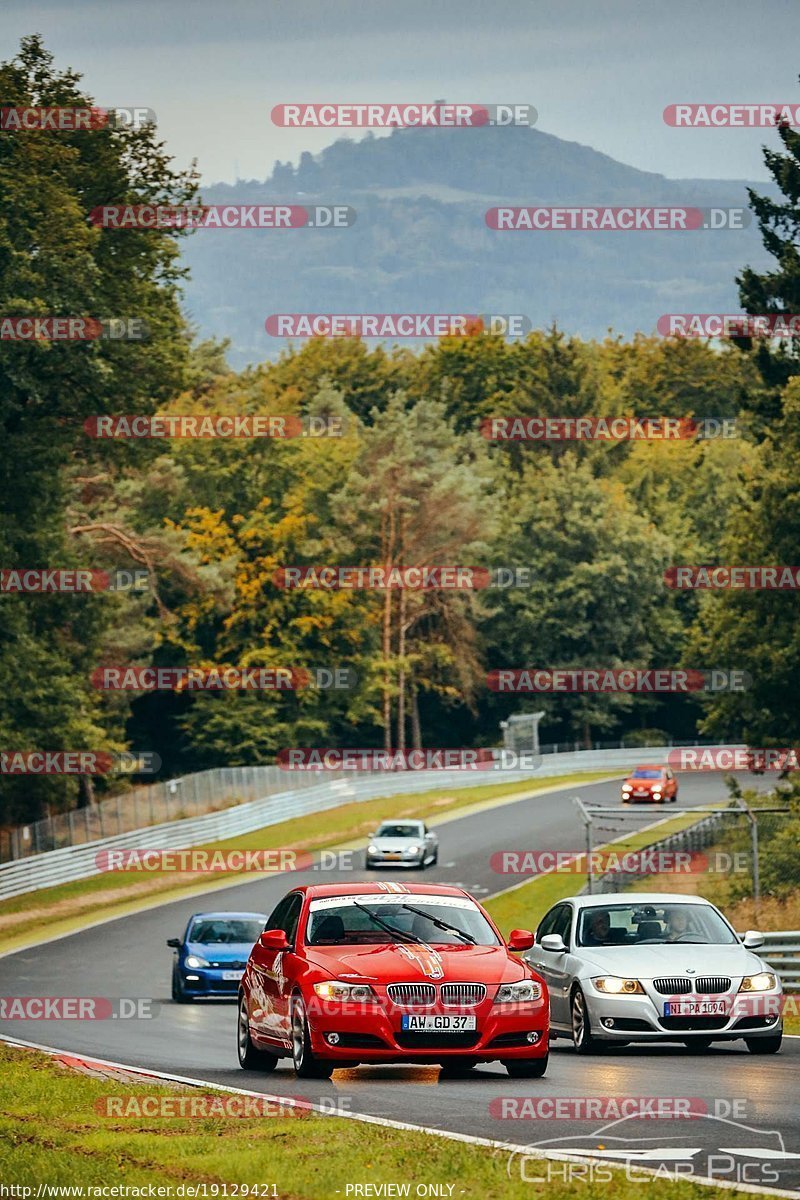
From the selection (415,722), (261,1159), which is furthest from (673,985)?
(415,722)

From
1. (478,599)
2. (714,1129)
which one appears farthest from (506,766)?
(714,1129)

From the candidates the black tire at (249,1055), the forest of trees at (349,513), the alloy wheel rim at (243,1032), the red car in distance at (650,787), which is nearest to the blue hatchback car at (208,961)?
the alloy wheel rim at (243,1032)

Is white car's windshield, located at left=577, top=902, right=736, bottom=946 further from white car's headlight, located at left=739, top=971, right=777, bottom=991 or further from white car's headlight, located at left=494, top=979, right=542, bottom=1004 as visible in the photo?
white car's headlight, located at left=494, top=979, right=542, bottom=1004

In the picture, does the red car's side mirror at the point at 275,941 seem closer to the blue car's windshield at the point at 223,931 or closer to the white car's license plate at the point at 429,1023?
the white car's license plate at the point at 429,1023

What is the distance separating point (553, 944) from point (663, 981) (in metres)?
1.43

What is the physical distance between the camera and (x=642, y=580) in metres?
100

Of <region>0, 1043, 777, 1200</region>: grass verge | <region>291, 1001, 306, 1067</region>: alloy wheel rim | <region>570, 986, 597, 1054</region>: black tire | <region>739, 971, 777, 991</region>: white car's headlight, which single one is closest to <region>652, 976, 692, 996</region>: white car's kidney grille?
<region>739, 971, 777, 991</region>: white car's headlight

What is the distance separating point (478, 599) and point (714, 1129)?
8768 centimetres

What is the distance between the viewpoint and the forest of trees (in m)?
49.7

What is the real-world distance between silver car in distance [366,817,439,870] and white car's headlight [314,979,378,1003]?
37779 mm

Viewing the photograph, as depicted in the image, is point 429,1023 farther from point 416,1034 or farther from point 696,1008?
point 696,1008

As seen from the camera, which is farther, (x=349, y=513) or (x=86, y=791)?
(x=349, y=513)

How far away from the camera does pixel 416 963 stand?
1425 cm

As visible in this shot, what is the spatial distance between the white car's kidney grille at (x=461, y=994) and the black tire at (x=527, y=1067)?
0.69 m
